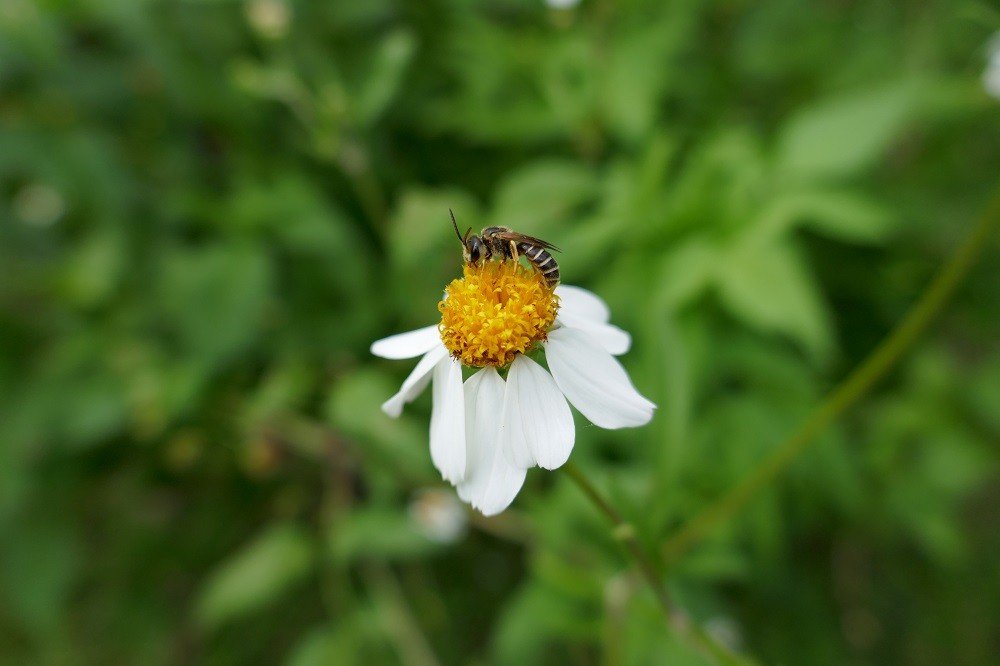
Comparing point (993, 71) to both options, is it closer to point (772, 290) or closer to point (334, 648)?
point (772, 290)

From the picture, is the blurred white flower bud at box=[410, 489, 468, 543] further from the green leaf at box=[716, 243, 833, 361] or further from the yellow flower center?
the yellow flower center

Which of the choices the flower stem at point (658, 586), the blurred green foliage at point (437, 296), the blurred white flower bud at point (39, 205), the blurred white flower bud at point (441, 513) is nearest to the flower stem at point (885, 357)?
the flower stem at point (658, 586)

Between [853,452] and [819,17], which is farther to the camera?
[819,17]

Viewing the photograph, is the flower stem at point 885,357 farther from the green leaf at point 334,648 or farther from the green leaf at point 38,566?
the green leaf at point 38,566

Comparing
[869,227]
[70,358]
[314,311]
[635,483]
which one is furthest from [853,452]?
[70,358]

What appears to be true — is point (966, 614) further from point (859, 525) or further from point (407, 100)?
point (407, 100)
